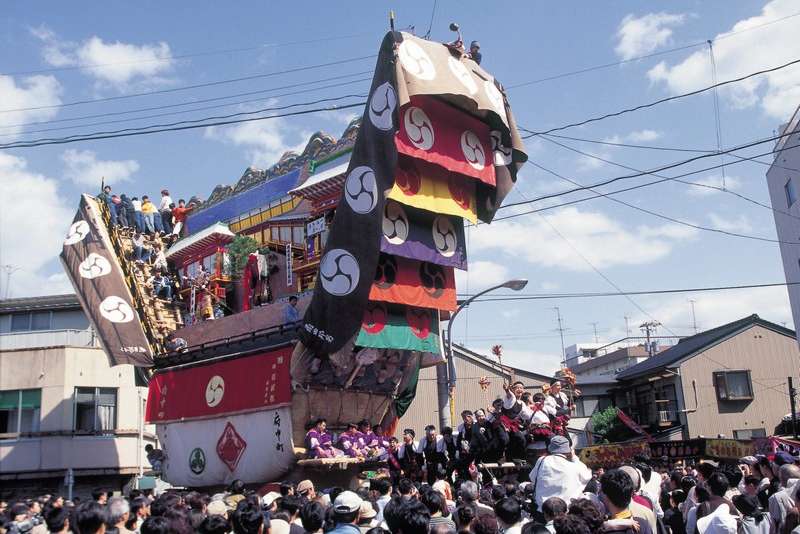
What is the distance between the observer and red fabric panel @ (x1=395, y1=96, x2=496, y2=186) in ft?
53.6

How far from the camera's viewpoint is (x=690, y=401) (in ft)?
116

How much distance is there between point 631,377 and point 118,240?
88.6ft

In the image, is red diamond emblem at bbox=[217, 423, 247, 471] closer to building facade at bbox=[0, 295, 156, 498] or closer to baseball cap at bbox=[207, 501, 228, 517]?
building facade at bbox=[0, 295, 156, 498]

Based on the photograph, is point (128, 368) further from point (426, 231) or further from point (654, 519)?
point (654, 519)

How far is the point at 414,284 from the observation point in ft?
58.6

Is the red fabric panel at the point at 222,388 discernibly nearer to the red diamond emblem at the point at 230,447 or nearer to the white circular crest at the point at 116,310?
the red diamond emblem at the point at 230,447

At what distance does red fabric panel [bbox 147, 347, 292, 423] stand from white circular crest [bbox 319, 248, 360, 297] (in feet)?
7.66

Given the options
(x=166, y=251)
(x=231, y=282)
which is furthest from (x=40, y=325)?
(x=231, y=282)

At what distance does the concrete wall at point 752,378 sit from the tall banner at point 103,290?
25764mm

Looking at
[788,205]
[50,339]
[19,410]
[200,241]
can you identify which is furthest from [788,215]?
[19,410]

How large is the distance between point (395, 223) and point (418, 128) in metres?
2.17

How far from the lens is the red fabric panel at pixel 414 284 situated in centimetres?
1714

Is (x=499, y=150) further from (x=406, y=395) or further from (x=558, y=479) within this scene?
(x=558, y=479)

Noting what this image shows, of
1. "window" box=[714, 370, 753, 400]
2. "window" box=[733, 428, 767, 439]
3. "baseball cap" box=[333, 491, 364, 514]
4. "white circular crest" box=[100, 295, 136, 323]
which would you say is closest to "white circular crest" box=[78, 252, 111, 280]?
"white circular crest" box=[100, 295, 136, 323]
